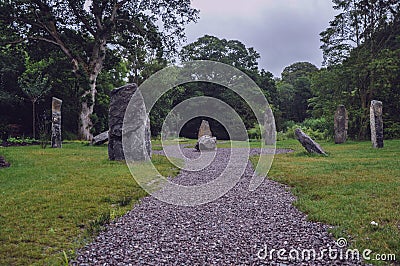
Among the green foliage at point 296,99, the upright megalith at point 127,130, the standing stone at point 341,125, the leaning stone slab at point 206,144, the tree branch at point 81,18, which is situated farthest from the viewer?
the green foliage at point 296,99

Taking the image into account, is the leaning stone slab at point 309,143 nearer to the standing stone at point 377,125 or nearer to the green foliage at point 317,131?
the standing stone at point 377,125

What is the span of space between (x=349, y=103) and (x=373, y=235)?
1947cm

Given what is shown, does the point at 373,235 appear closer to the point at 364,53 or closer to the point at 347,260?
the point at 347,260

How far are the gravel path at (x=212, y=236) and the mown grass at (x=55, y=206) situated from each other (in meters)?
0.27

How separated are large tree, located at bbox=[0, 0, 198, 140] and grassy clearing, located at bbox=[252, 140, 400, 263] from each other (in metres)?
16.0

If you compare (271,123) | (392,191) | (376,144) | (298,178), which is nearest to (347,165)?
(298,178)

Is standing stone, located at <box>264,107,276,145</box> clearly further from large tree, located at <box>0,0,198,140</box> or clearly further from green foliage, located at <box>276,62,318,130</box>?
green foliage, located at <box>276,62,318,130</box>

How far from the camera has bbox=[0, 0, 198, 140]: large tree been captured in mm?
20000

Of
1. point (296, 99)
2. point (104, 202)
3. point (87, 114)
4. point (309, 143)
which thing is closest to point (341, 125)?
point (309, 143)

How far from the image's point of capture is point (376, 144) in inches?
536

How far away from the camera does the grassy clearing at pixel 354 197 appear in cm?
366

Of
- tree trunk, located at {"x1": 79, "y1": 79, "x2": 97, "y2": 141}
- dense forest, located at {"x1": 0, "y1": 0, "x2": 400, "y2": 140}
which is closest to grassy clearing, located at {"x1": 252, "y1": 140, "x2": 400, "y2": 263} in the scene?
dense forest, located at {"x1": 0, "y1": 0, "x2": 400, "y2": 140}

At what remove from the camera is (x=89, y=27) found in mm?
21750

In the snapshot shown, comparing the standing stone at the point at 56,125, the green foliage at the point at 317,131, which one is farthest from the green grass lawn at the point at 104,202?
the green foliage at the point at 317,131
